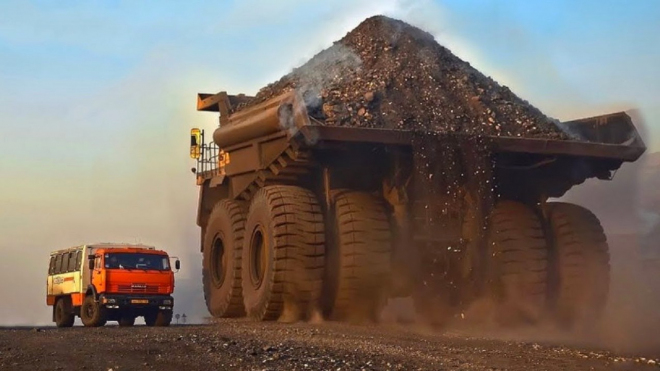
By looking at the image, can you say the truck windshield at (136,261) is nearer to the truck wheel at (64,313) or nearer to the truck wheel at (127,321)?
the truck wheel at (127,321)

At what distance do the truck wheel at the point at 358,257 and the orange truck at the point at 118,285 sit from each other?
6.10 meters

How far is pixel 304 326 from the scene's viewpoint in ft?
48.3

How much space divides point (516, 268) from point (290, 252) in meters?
3.70

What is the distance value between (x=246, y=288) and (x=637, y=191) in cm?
772

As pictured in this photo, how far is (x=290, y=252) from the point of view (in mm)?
15523

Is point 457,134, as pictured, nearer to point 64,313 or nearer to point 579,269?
point 579,269

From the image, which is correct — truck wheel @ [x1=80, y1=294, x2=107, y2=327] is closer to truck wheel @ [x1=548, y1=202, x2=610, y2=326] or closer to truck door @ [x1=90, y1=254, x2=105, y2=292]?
truck door @ [x1=90, y1=254, x2=105, y2=292]

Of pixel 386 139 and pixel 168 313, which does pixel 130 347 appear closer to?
pixel 386 139

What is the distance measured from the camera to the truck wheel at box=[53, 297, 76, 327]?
2175cm

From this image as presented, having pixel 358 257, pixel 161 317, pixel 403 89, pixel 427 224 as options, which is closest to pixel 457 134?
pixel 427 224

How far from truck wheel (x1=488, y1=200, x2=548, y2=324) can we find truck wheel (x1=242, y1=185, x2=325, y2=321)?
286cm

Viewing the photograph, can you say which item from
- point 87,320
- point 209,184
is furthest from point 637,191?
point 87,320

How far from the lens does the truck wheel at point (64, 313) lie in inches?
856

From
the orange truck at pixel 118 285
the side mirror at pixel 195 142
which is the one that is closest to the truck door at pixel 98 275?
the orange truck at pixel 118 285
